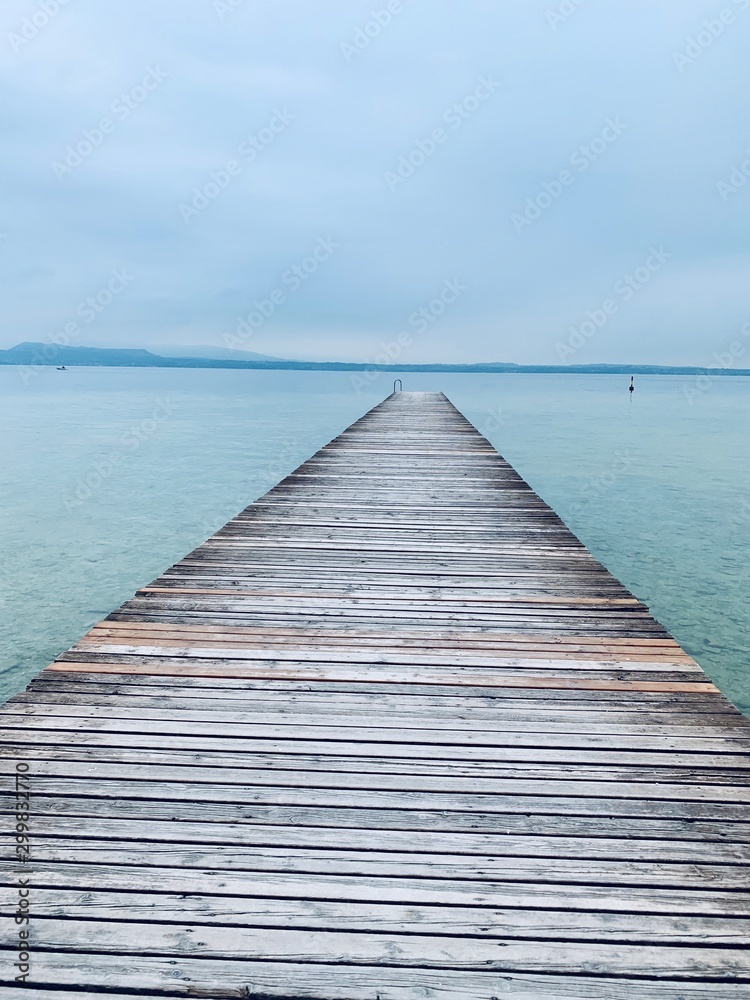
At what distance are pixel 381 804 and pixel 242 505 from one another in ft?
43.2

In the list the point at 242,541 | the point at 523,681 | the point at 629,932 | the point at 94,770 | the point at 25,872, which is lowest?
the point at 629,932

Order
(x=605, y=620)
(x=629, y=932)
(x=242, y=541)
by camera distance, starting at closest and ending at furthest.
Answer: (x=629, y=932) < (x=605, y=620) < (x=242, y=541)

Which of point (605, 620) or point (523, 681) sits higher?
point (605, 620)

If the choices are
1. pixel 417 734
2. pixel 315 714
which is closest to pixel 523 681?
pixel 417 734

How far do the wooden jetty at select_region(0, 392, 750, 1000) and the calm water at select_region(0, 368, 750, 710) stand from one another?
11.3 ft

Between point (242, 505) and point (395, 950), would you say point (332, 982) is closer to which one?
point (395, 950)

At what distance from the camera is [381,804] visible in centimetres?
230

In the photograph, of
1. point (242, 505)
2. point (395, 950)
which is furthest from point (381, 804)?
point (242, 505)

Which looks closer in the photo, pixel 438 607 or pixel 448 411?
pixel 438 607

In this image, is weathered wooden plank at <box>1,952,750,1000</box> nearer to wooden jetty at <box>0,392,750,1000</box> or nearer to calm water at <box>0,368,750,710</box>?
wooden jetty at <box>0,392,750,1000</box>

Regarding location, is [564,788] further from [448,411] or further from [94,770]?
[448,411]

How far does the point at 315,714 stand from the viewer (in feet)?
9.49

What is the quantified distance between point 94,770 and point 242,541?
3.25m

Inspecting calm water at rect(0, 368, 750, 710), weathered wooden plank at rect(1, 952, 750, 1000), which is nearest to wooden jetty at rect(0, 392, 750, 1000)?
weathered wooden plank at rect(1, 952, 750, 1000)
